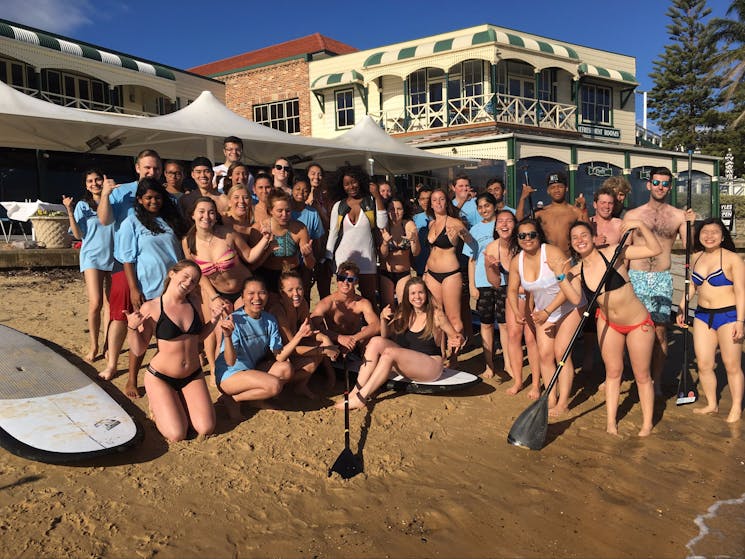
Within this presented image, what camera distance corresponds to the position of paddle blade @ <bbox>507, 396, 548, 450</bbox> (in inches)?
157

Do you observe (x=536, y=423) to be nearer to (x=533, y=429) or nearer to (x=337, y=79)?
(x=533, y=429)

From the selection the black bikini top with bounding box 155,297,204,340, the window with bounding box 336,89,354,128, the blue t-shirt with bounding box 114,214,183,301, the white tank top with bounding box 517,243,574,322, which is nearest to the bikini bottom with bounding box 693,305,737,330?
the white tank top with bounding box 517,243,574,322

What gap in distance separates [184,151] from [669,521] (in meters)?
8.95

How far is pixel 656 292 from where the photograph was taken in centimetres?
470

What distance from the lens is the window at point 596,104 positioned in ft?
75.4

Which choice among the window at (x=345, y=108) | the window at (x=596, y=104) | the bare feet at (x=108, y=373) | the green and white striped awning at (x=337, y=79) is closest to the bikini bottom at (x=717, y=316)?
the bare feet at (x=108, y=373)

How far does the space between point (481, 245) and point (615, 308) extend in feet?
5.82

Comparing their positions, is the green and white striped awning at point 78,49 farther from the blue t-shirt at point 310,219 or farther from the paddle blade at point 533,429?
the paddle blade at point 533,429

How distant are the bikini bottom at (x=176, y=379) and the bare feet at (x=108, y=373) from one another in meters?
1.23

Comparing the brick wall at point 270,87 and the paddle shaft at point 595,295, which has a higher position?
the brick wall at point 270,87

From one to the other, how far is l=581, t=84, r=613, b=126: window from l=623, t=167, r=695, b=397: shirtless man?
786 inches

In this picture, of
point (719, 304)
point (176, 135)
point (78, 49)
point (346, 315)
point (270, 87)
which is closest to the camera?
point (719, 304)

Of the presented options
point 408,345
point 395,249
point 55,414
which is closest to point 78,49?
point 395,249

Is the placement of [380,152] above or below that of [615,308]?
above
